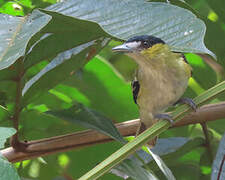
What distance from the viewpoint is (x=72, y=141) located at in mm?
996

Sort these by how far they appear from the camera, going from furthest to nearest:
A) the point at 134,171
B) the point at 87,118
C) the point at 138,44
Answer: the point at 138,44
the point at 87,118
the point at 134,171

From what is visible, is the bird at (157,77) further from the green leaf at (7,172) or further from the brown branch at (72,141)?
the green leaf at (7,172)

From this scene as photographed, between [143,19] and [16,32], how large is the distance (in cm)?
23

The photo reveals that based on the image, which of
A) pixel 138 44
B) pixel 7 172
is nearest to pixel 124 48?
pixel 138 44

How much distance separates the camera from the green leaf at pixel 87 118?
0.99m

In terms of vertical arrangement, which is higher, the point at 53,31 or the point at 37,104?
the point at 53,31

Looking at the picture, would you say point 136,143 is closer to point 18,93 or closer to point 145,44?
point 18,93

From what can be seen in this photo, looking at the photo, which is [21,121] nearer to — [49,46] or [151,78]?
[49,46]

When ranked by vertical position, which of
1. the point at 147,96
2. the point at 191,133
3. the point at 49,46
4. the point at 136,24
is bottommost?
the point at 191,133

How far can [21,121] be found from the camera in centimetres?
114

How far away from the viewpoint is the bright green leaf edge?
0.61 meters

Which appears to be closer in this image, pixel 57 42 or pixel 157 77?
A: pixel 57 42

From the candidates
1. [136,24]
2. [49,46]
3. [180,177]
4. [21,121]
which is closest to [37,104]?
[21,121]

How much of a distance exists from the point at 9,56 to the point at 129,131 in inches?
19.6
